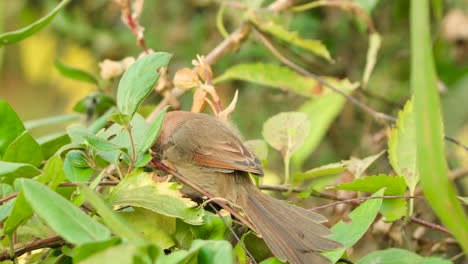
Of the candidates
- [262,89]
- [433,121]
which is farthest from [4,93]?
[433,121]

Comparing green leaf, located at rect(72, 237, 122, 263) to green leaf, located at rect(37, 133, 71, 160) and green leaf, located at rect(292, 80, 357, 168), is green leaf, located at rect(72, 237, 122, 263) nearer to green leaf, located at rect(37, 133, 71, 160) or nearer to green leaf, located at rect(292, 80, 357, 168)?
green leaf, located at rect(37, 133, 71, 160)

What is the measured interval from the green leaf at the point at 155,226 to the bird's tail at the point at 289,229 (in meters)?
0.24

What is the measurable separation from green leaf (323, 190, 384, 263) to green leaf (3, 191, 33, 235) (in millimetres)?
633

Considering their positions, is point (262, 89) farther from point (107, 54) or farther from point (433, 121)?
point (433, 121)

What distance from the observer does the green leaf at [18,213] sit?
40.3 inches

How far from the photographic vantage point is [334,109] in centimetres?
267

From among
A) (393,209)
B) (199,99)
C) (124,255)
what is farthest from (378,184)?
(124,255)

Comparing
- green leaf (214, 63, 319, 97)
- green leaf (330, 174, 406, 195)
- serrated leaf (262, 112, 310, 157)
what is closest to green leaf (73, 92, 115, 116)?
green leaf (214, 63, 319, 97)

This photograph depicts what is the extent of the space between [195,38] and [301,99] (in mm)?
1053

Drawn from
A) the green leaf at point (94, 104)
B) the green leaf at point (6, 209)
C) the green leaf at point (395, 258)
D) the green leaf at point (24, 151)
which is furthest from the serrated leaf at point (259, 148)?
the green leaf at point (6, 209)

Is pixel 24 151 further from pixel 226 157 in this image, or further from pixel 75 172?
pixel 226 157

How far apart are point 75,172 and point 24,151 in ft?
0.40

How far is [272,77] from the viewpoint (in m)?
2.29

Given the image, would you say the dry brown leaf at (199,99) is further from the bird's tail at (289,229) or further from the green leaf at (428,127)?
the green leaf at (428,127)
